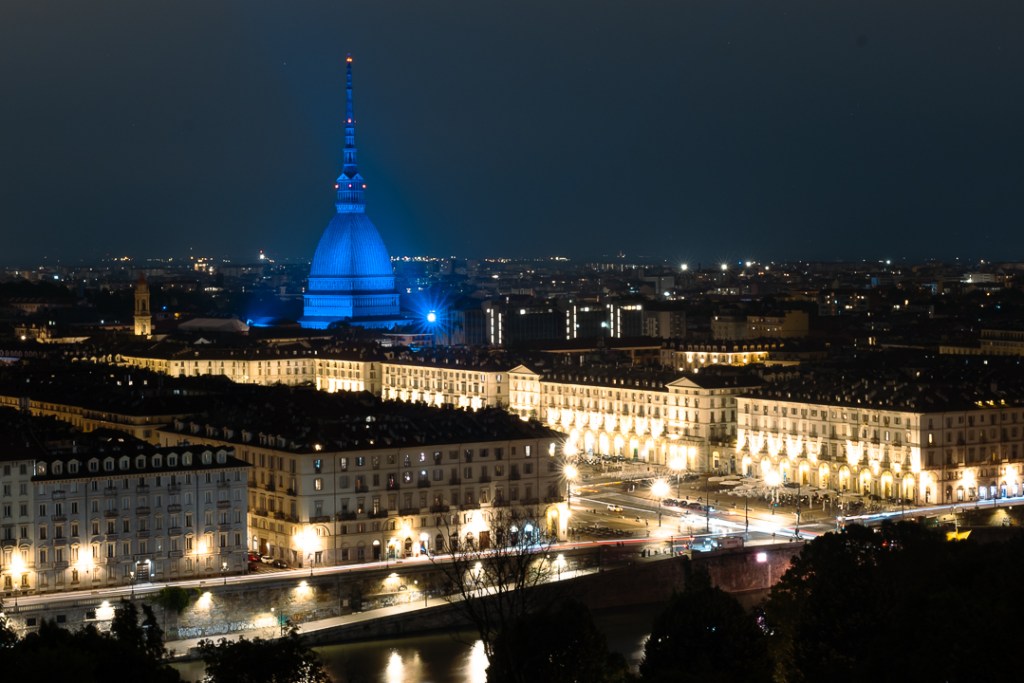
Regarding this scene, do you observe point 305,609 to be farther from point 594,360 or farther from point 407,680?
point 594,360

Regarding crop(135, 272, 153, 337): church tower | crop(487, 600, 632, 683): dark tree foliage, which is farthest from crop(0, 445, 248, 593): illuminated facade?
crop(135, 272, 153, 337): church tower

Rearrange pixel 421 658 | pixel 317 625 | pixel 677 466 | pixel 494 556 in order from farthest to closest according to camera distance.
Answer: pixel 677 466 < pixel 317 625 < pixel 494 556 < pixel 421 658

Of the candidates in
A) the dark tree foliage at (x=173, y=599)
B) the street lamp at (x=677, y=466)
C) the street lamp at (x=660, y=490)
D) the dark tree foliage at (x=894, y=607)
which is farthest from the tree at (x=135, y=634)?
the street lamp at (x=677, y=466)

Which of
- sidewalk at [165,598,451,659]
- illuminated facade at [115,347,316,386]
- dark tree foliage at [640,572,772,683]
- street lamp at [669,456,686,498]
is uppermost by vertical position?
illuminated facade at [115,347,316,386]

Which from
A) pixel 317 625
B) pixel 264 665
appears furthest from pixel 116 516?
pixel 264 665

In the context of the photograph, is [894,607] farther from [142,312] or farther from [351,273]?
[351,273]

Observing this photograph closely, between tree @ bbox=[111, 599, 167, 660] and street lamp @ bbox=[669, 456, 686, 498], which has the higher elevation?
street lamp @ bbox=[669, 456, 686, 498]

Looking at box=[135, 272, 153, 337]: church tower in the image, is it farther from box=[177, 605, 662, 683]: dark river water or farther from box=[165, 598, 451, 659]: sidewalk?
box=[177, 605, 662, 683]: dark river water
